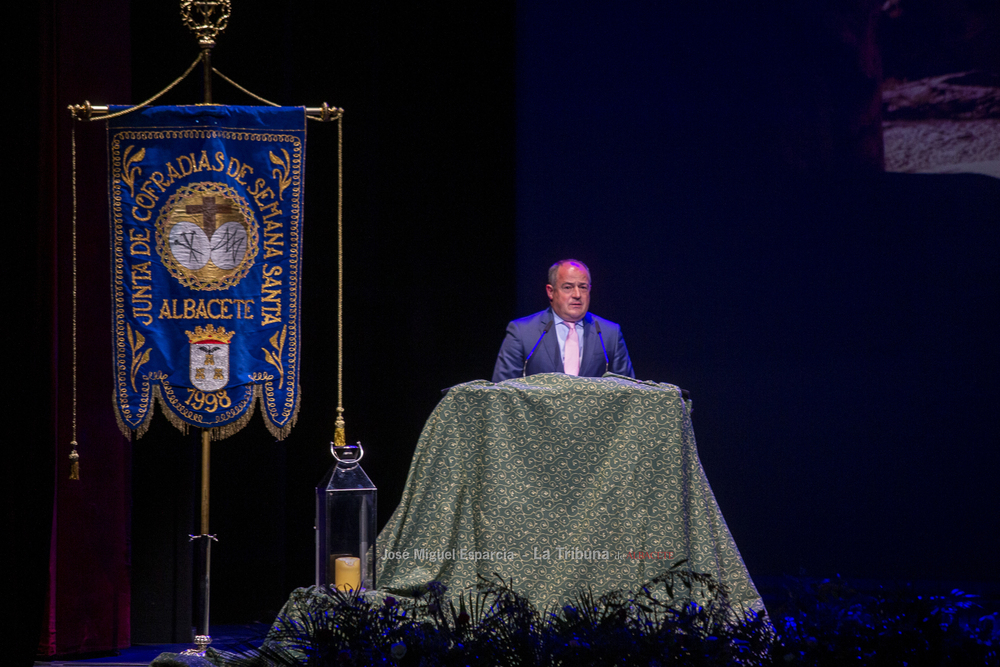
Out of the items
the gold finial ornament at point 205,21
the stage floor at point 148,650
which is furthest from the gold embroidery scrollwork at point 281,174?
the stage floor at point 148,650

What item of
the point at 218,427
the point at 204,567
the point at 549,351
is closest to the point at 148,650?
the point at 204,567

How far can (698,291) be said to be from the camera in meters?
5.13

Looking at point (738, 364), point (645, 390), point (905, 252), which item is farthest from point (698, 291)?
point (645, 390)

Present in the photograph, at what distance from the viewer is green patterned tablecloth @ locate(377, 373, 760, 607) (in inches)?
117

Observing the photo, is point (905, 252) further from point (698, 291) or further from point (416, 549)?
point (416, 549)

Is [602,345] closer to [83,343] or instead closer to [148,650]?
[83,343]

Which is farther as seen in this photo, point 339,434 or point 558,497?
point 339,434

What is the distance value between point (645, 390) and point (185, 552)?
2.14 meters

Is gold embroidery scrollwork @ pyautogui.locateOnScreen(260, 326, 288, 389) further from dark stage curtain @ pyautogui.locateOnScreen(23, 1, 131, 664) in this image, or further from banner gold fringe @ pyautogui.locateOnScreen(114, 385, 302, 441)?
dark stage curtain @ pyautogui.locateOnScreen(23, 1, 131, 664)

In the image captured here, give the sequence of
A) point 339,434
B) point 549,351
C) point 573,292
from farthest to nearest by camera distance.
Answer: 1. point 549,351
2. point 573,292
3. point 339,434

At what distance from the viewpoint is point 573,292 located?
434 centimetres

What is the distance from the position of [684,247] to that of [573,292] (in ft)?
3.55

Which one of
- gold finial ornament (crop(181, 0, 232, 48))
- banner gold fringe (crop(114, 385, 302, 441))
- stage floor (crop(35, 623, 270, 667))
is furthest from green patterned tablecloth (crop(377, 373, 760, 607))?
gold finial ornament (crop(181, 0, 232, 48))

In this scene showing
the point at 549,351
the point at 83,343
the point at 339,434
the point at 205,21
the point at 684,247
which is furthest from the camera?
the point at 684,247
